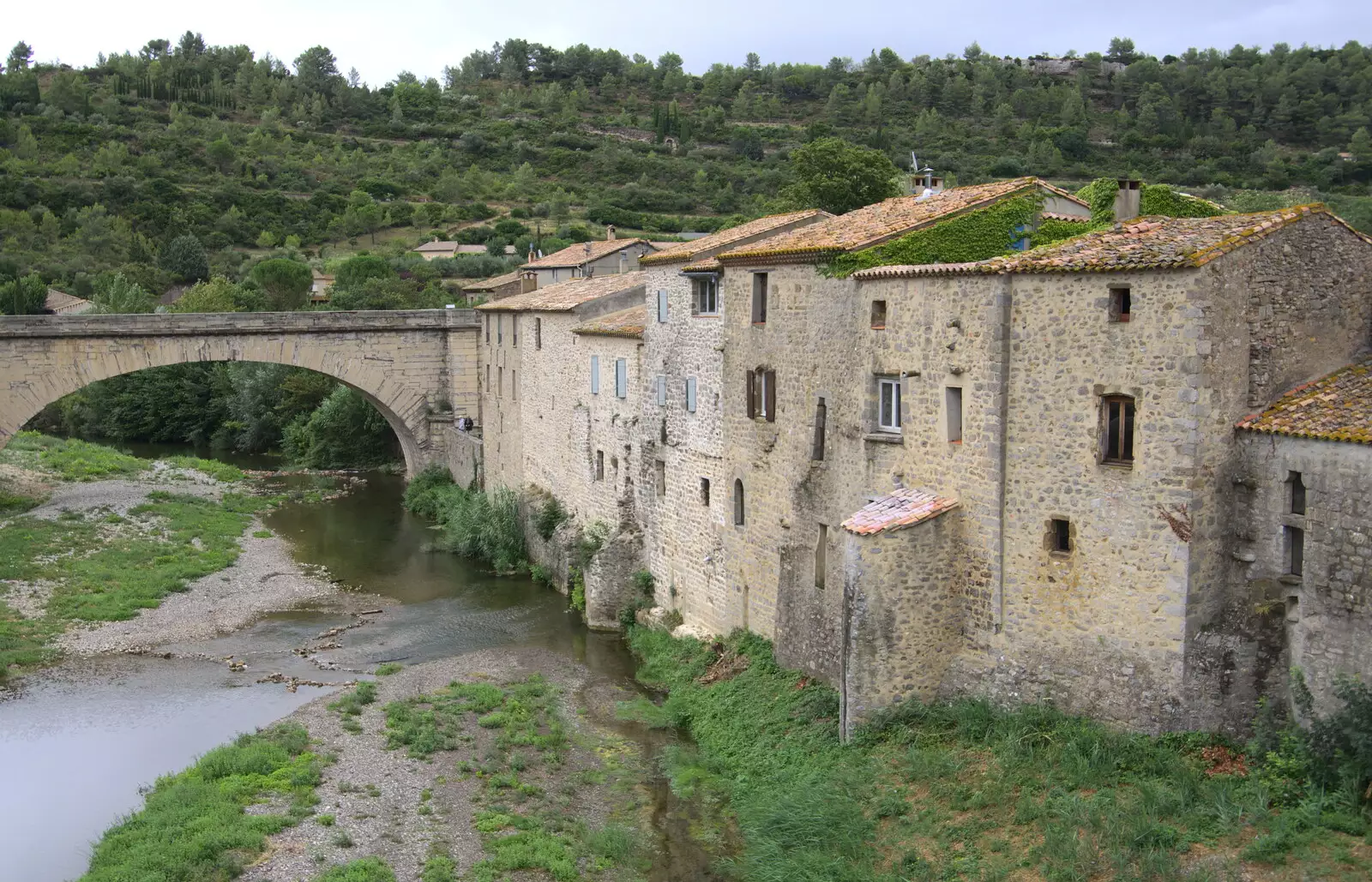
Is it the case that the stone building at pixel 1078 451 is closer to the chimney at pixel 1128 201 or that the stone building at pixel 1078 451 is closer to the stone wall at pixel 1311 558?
the stone wall at pixel 1311 558

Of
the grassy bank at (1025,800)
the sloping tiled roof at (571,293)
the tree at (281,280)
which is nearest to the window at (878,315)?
the grassy bank at (1025,800)

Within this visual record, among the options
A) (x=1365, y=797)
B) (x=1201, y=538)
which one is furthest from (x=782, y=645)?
(x=1365, y=797)

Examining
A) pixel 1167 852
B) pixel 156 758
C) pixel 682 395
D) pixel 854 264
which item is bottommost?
pixel 156 758

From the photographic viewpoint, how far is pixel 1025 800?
15.1 meters

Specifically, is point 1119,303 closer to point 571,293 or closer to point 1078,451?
point 1078,451

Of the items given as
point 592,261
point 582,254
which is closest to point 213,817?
point 592,261

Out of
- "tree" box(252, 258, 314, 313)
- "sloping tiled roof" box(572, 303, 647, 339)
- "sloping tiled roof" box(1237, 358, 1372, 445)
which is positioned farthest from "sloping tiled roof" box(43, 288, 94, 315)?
"sloping tiled roof" box(1237, 358, 1372, 445)

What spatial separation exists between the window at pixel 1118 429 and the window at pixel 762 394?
735 centimetres

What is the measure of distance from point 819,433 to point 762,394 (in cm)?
192

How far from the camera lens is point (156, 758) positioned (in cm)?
2064

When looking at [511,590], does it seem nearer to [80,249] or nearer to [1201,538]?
[1201,538]

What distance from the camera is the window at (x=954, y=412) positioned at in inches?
696

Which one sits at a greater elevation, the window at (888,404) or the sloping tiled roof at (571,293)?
the sloping tiled roof at (571,293)

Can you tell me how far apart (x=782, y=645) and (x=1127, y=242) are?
30.6 ft
